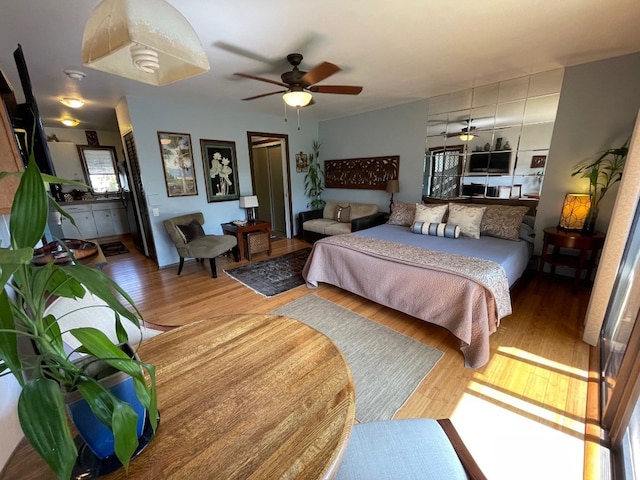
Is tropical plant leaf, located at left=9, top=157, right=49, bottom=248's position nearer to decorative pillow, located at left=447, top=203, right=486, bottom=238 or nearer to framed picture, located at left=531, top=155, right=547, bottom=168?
decorative pillow, located at left=447, top=203, right=486, bottom=238

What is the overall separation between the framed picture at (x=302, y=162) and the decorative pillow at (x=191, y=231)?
2418 millimetres

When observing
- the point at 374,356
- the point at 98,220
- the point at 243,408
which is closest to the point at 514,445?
the point at 374,356

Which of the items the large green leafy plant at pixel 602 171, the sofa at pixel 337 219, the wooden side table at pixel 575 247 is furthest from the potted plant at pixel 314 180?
Result: the large green leafy plant at pixel 602 171

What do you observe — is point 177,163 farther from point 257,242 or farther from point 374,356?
point 374,356

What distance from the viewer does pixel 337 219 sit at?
201 inches

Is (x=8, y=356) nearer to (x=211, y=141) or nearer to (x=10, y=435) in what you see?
(x=10, y=435)

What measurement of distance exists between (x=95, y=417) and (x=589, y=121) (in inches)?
171

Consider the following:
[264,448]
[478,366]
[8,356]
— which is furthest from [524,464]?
[8,356]

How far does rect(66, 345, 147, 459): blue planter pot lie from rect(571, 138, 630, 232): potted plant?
3876 millimetres

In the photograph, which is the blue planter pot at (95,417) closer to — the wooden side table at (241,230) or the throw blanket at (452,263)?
the throw blanket at (452,263)

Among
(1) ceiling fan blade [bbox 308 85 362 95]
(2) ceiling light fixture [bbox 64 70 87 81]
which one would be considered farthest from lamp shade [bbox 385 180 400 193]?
(2) ceiling light fixture [bbox 64 70 87 81]

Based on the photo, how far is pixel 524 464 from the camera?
51.5 inches

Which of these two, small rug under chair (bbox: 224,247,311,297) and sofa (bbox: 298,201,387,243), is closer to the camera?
small rug under chair (bbox: 224,247,311,297)

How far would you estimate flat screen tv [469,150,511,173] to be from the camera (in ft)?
11.1
